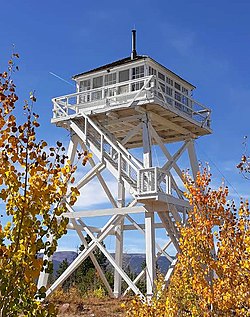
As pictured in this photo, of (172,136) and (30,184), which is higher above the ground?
(172,136)

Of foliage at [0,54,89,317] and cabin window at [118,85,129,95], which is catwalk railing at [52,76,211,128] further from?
foliage at [0,54,89,317]

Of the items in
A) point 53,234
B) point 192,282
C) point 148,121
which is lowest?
point 192,282

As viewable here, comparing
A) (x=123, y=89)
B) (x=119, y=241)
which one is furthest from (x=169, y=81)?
(x=119, y=241)

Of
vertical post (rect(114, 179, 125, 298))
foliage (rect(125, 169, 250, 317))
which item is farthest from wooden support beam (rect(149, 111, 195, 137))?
foliage (rect(125, 169, 250, 317))

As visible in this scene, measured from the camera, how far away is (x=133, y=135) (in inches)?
824

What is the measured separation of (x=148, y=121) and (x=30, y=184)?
14448mm

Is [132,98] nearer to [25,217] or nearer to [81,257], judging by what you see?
[81,257]

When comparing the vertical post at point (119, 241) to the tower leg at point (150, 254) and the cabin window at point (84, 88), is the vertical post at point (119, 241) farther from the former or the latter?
the tower leg at point (150, 254)

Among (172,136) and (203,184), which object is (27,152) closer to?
(203,184)

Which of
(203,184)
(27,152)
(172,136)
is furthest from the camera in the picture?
(172,136)

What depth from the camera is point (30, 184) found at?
18.1 feet

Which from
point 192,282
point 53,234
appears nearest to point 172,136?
point 192,282

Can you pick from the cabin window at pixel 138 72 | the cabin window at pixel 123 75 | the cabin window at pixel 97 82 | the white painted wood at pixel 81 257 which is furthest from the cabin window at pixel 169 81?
the white painted wood at pixel 81 257

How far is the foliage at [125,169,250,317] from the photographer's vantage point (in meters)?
9.20
